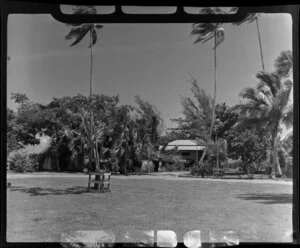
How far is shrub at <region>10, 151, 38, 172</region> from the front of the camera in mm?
2205

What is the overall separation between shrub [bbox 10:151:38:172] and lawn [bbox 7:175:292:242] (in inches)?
2.9

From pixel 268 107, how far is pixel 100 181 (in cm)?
126

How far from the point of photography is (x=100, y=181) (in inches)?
100

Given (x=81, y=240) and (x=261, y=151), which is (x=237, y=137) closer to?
(x=261, y=151)

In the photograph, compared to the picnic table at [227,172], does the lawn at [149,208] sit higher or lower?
lower

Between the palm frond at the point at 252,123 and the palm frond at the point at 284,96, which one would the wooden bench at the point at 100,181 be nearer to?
the palm frond at the point at 252,123

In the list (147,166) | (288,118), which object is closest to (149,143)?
(147,166)

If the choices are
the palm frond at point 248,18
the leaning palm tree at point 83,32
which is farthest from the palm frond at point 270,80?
the leaning palm tree at point 83,32

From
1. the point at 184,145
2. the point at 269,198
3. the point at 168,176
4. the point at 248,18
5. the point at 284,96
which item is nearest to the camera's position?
the point at 248,18

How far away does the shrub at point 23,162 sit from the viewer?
2205 mm

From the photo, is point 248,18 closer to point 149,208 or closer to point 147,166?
point 147,166

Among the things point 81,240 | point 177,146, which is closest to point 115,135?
point 177,146

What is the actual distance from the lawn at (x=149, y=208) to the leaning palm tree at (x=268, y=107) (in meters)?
0.28

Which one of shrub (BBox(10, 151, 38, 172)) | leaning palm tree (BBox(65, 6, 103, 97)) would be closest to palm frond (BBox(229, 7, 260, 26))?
leaning palm tree (BBox(65, 6, 103, 97))
